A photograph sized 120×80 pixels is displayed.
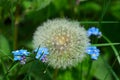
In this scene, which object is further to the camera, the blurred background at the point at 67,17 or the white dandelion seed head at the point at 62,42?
the blurred background at the point at 67,17

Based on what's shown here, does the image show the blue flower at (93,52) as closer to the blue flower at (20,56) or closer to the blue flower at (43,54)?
the blue flower at (43,54)

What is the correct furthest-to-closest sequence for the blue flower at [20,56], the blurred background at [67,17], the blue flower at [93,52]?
the blurred background at [67,17]
the blue flower at [93,52]
the blue flower at [20,56]

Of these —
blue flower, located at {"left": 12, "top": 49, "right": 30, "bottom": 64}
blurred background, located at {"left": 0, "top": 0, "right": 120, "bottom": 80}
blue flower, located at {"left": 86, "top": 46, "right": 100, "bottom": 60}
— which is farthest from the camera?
blurred background, located at {"left": 0, "top": 0, "right": 120, "bottom": 80}

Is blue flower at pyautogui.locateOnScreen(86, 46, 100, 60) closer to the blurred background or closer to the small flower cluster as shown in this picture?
the small flower cluster

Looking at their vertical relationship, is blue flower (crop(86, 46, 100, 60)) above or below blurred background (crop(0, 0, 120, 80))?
below

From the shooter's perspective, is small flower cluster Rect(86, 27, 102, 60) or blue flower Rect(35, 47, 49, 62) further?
small flower cluster Rect(86, 27, 102, 60)

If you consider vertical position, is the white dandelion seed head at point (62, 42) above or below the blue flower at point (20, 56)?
above

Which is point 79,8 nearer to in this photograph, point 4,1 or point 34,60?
point 4,1

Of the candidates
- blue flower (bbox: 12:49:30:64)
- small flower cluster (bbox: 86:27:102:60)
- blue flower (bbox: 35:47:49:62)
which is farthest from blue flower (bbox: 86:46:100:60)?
blue flower (bbox: 12:49:30:64)

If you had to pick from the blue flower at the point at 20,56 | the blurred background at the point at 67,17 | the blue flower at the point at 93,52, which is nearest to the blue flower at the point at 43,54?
the blue flower at the point at 20,56

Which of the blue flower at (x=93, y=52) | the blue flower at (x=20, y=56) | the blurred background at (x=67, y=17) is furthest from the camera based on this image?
the blurred background at (x=67, y=17)
